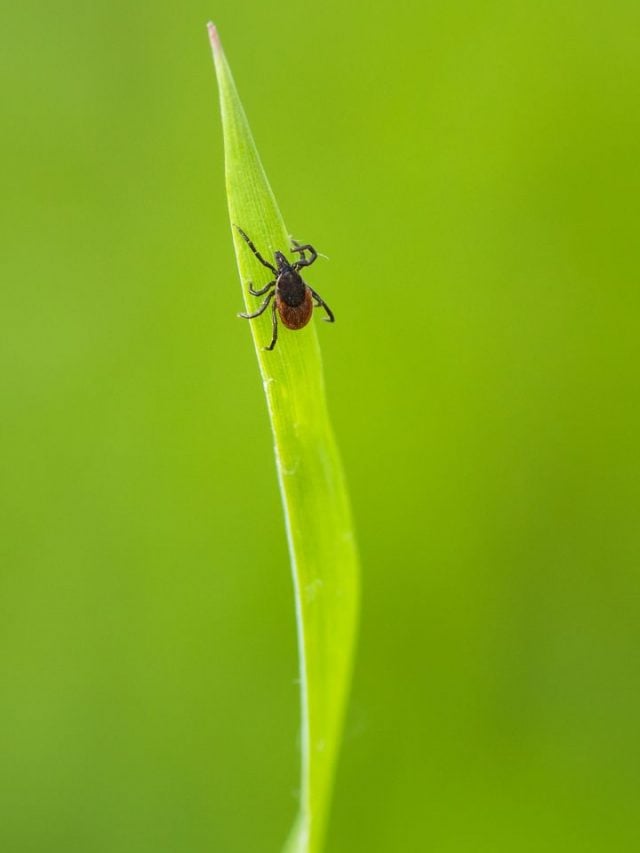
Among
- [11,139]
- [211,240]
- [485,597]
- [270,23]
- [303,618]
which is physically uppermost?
[270,23]

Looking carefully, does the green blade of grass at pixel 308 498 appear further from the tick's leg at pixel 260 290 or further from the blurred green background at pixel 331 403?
the blurred green background at pixel 331 403

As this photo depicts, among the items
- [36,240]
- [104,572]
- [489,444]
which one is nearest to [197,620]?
[104,572]

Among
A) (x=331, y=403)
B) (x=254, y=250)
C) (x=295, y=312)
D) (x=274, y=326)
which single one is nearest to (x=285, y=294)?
(x=295, y=312)

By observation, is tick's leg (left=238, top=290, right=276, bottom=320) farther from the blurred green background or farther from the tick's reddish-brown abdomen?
the blurred green background

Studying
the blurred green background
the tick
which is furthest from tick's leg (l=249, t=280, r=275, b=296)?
the blurred green background

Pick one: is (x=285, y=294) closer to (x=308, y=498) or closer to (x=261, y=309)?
(x=261, y=309)

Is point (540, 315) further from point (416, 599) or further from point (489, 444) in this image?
point (416, 599)

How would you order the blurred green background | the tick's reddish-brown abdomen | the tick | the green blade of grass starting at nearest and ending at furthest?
1. the green blade of grass
2. the tick
3. the tick's reddish-brown abdomen
4. the blurred green background
